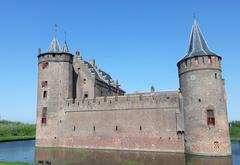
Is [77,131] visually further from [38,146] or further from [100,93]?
[100,93]

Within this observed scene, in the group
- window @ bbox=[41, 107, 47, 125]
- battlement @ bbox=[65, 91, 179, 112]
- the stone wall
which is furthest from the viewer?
window @ bbox=[41, 107, 47, 125]

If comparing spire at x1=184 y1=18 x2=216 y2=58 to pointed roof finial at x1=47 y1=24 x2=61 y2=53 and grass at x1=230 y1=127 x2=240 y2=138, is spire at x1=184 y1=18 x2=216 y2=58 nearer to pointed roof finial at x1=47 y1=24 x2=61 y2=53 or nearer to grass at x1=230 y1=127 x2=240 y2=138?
pointed roof finial at x1=47 y1=24 x2=61 y2=53

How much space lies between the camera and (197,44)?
23797mm

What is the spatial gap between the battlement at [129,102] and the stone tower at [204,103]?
5.27 feet

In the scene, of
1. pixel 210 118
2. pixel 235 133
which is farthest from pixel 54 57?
pixel 235 133

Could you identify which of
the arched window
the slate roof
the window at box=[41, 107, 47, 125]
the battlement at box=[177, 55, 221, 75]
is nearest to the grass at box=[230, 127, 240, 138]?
the arched window

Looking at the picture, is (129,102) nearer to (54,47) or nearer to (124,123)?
(124,123)

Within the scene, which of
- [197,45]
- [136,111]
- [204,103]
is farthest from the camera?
[136,111]

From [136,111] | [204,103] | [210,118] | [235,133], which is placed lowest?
[235,133]

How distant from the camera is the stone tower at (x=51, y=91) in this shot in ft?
95.7

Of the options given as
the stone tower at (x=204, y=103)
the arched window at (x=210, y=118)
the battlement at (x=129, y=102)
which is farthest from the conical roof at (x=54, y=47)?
the arched window at (x=210, y=118)

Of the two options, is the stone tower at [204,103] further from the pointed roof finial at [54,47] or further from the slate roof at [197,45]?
the pointed roof finial at [54,47]

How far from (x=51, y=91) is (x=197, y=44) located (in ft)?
58.3

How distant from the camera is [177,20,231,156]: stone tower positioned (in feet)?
69.4
